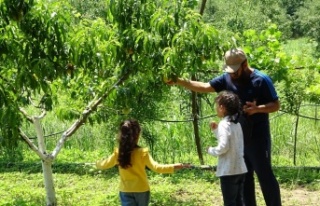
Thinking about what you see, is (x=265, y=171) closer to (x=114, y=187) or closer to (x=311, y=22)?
(x=114, y=187)

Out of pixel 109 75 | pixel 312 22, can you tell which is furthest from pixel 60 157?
pixel 312 22

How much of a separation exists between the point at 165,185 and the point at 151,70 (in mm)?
2490

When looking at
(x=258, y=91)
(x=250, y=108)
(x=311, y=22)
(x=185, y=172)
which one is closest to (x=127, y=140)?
(x=250, y=108)

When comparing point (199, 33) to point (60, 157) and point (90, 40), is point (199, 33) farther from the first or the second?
point (60, 157)

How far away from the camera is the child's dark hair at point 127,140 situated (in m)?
3.68

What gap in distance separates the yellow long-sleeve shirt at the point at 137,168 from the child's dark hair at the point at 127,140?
0.15 ft

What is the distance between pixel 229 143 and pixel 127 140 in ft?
2.35

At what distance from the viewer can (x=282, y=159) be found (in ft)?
24.5

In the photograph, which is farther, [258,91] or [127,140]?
[258,91]

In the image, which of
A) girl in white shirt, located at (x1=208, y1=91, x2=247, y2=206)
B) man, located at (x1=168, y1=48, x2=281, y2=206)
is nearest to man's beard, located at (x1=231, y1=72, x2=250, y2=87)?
man, located at (x1=168, y1=48, x2=281, y2=206)

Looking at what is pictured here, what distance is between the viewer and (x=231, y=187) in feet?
12.8

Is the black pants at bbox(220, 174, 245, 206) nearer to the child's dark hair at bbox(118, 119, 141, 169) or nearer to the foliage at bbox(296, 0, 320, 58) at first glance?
the child's dark hair at bbox(118, 119, 141, 169)

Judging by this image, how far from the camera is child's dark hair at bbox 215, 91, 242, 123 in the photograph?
3809mm

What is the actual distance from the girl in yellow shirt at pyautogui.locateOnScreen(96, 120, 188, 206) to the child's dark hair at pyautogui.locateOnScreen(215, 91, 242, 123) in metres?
0.49
